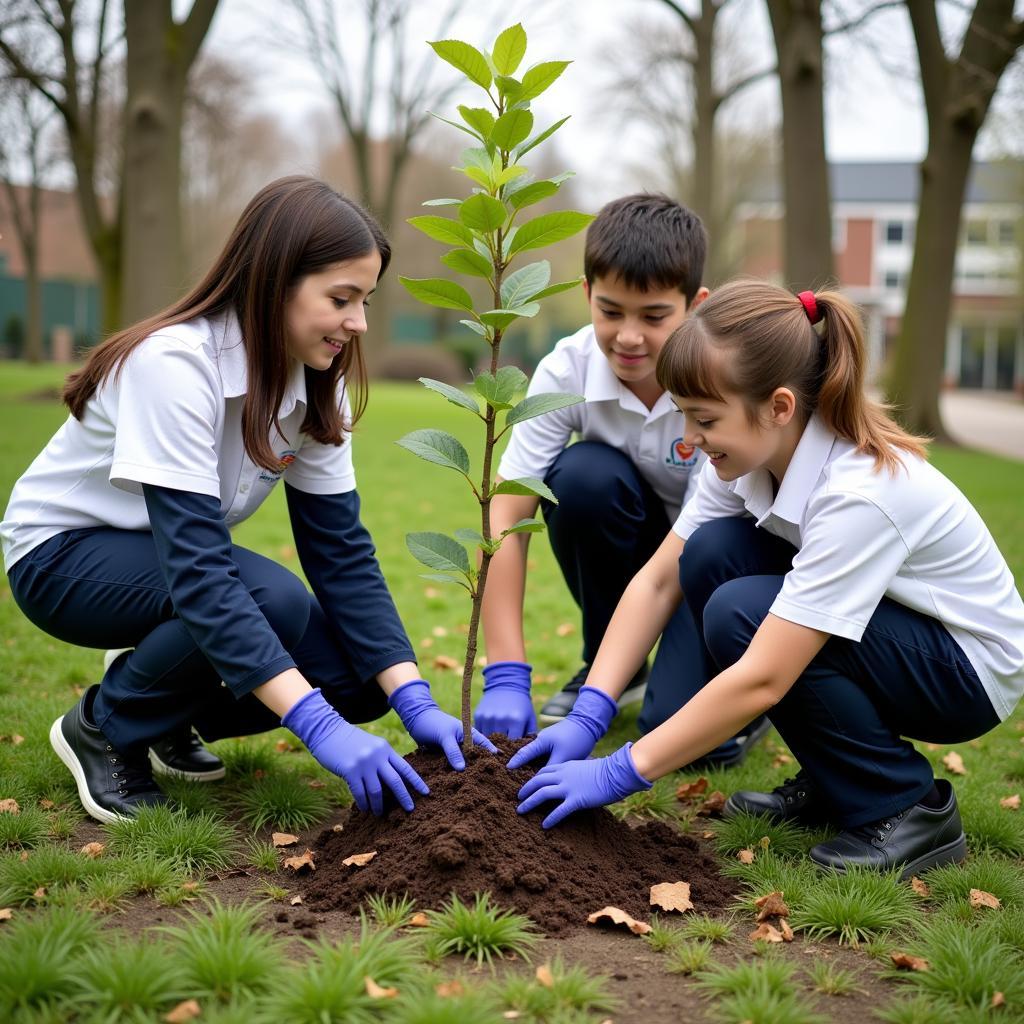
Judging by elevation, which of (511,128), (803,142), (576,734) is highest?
(803,142)

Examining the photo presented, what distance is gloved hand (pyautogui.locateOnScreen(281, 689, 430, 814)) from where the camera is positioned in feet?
7.86

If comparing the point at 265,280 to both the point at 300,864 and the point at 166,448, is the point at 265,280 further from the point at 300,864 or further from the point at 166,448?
the point at 300,864

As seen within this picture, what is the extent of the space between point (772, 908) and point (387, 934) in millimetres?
850

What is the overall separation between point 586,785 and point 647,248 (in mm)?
1565

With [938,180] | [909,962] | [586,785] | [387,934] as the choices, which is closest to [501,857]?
[586,785]

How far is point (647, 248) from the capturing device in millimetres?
3143

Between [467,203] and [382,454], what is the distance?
32.7 ft

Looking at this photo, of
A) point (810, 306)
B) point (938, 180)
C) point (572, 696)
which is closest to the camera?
point (810, 306)

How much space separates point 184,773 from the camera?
3.01 m

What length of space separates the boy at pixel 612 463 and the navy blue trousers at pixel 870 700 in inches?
27.6

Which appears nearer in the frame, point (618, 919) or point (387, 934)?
point (387, 934)

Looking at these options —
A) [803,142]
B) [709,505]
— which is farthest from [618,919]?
[803,142]

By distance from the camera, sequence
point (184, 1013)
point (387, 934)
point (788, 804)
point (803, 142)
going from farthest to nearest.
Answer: point (803, 142) → point (788, 804) → point (387, 934) → point (184, 1013)

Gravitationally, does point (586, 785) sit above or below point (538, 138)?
below
